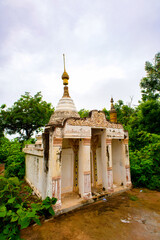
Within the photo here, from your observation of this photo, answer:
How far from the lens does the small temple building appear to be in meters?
5.29

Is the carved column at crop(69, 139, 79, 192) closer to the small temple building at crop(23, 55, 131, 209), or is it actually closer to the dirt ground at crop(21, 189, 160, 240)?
the small temple building at crop(23, 55, 131, 209)

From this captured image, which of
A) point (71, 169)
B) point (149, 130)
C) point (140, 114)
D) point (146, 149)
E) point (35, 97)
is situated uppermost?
point (35, 97)

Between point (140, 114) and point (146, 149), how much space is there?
16.1ft

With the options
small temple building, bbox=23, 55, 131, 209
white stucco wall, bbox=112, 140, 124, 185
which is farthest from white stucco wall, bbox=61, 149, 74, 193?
white stucco wall, bbox=112, 140, 124, 185

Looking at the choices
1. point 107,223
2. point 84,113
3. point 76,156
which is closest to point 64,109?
point 76,156

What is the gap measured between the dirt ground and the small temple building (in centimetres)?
69

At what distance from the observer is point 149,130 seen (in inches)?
505

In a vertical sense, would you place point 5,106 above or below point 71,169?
above

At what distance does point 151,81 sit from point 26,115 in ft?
60.1

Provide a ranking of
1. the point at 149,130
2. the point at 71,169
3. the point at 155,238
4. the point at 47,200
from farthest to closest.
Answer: the point at 149,130, the point at 71,169, the point at 47,200, the point at 155,238

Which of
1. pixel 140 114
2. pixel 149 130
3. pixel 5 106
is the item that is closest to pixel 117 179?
pixel 149 130

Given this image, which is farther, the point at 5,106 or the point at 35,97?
the point at 35,97

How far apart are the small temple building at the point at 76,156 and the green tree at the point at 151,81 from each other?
9.91 metres

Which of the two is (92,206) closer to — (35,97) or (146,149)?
(146,149)
